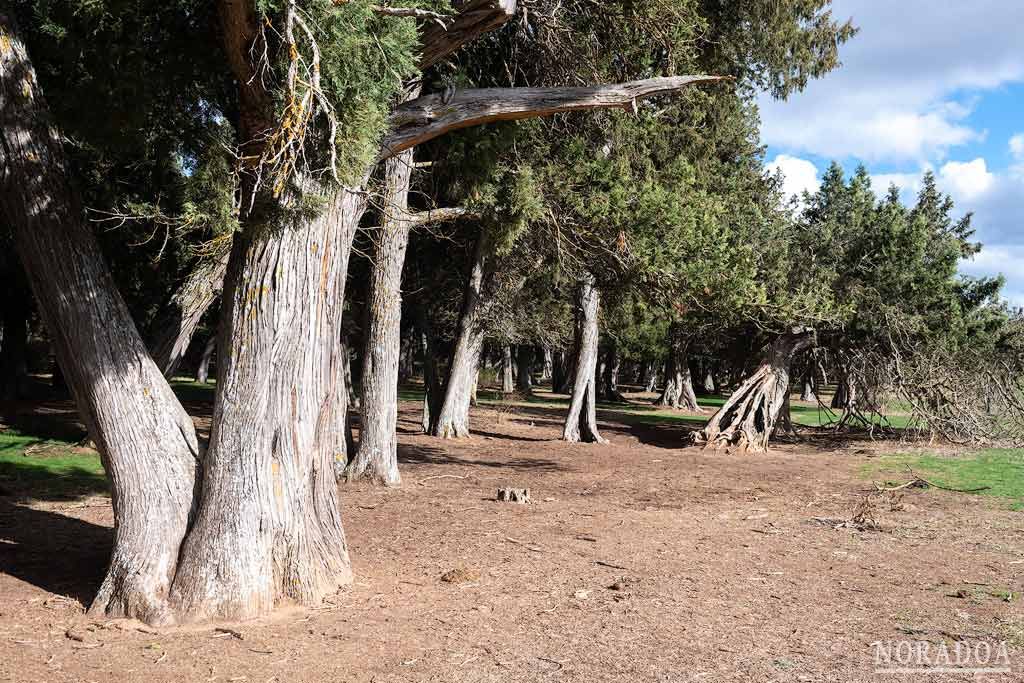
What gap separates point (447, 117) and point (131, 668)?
4.00 m

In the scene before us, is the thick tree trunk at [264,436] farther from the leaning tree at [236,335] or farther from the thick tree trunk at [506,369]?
the thick tree trunk at [506,369]

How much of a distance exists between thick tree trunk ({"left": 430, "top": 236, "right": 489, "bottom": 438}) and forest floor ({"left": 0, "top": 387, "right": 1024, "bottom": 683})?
6167 mm

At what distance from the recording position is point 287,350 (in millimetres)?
5832

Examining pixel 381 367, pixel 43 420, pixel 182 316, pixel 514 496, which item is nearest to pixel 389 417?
pixel 381 367

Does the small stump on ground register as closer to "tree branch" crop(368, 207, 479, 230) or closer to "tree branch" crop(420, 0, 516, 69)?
"tree branch" crop(368, 207, 479, 230)

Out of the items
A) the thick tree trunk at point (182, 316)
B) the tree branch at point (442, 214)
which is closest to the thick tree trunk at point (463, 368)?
the thick tree trunk at point (182, 316)

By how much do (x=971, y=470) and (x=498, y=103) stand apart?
12.7 metres

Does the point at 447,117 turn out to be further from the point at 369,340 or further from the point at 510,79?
the point at 369,340

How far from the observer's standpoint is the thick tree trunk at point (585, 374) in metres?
19.1

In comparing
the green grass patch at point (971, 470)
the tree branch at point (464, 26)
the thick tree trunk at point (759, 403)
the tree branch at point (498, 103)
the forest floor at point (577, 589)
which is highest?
the tree branch at point (464, 26)

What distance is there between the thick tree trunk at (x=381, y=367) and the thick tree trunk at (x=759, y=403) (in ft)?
32.8

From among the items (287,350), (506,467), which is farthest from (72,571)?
(506,467)

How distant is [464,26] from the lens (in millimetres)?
6223

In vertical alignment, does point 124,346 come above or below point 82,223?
below
